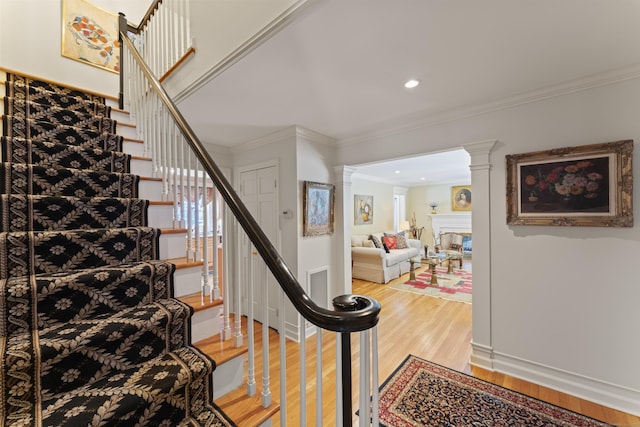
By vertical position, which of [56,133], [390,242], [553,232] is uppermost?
[56,133]

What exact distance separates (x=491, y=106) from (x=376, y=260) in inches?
144

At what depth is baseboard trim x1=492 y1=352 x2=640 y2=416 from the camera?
1.88 metres

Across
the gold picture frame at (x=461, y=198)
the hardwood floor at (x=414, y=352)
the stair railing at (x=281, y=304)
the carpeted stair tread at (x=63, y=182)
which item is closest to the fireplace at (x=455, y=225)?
the gold picture frame at (x=461, y=198)

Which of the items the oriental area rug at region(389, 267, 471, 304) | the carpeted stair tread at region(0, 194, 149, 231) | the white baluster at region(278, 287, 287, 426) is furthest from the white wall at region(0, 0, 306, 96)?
the oriental area rug at region(389, 267, 471, 304)

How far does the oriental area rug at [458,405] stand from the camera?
182 cm

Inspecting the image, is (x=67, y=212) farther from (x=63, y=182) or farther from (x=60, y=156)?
(x=60, y=156)

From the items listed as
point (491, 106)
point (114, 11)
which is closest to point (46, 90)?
point (114, 11)

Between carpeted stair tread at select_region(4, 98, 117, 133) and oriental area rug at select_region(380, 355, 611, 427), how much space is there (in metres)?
3.38

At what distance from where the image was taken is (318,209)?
3281 millimetres

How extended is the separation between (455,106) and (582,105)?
3.06ft

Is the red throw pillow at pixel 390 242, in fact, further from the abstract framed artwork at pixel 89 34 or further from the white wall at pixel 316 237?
the abstract framed artwork at pixel 89 34

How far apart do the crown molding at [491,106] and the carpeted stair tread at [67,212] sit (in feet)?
8.53

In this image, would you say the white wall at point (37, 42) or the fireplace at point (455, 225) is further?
the fireplace at point (455, 225)

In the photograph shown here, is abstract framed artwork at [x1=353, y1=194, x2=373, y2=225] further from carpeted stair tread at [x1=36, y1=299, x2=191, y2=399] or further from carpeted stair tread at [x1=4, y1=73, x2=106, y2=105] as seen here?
carpeted stair tread at [x1=36, y1=299, x2=191, y2=399]
